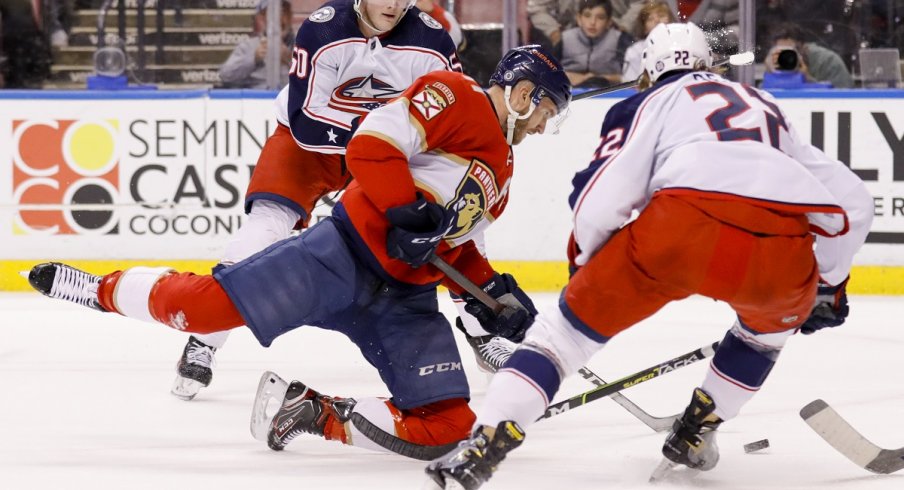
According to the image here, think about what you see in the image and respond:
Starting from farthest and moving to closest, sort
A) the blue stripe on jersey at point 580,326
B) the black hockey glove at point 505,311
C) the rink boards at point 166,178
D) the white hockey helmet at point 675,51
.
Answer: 1. the rink boards at point 166,178
2. the black hockey glove at point 505,311
3. the white hockey helmet at point 675,51
4. the blue stripe on jersey at point 580,326

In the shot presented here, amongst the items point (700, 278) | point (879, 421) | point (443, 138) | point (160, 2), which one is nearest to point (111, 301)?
point (443, 138)

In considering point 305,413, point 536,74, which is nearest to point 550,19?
point 536,74

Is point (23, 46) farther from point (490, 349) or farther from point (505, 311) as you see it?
point (505, 311)

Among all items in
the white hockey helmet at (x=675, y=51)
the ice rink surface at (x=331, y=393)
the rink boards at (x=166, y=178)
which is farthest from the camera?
the rink boards at (x=166, y=178)

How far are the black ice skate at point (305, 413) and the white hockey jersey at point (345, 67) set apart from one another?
0.95 metres

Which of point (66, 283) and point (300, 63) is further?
point (300, 63)

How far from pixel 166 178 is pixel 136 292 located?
312 cm

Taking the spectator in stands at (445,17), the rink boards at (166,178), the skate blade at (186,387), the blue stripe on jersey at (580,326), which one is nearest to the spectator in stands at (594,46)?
the rink boards at (166,178)

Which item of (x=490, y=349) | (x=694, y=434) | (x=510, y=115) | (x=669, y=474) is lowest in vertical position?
(x=490, y=349)

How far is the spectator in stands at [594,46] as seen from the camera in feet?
19.7

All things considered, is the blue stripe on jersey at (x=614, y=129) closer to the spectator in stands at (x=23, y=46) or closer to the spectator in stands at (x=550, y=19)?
the spectator in stands at (x=550, y=19)

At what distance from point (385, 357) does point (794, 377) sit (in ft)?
4.96

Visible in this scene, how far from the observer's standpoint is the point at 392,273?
8.99 feet

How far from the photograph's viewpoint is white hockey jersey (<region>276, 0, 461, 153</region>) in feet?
11.5
